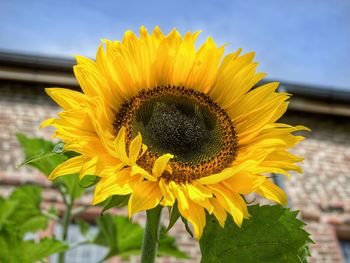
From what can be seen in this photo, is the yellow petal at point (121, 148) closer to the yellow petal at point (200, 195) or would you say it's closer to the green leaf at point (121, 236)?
the yellow petal at point (200, 195)

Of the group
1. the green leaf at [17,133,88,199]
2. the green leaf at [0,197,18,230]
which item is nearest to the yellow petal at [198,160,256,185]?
the green leaf at [17,133,88,199]

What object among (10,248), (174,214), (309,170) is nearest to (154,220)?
(174,214)

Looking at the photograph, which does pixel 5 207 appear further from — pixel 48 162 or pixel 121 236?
pixel 121 236

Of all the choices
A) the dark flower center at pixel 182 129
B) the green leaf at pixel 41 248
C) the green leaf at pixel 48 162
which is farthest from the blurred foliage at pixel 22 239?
the dark flower center at pixel 182 129

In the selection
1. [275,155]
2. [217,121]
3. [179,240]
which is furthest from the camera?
[179,240]

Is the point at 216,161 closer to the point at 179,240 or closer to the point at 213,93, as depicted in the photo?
the point at 213,93

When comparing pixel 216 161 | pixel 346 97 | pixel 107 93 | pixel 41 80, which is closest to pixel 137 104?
pixel 107 93
